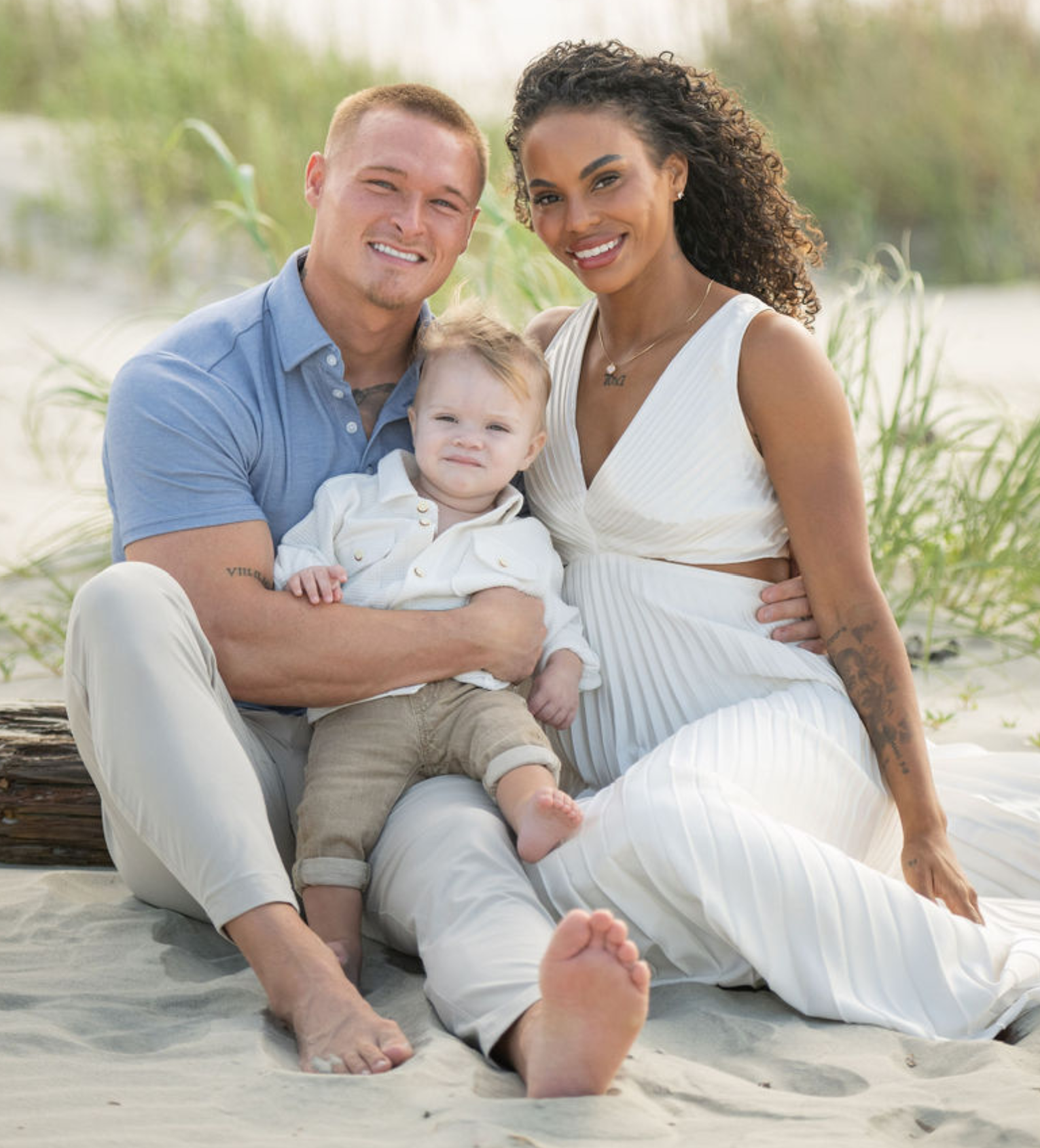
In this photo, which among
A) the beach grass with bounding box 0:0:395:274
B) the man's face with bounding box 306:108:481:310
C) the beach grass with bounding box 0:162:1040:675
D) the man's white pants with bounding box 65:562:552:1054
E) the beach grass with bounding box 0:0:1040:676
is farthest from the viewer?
the beach grass with bounding box 0:0:395:274

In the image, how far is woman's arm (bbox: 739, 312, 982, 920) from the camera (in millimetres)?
2922

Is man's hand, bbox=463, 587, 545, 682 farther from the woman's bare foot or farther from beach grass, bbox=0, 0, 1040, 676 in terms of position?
beach grass, bbox=0, 0, 1040, 676

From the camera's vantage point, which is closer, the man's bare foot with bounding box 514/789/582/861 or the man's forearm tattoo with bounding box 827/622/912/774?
the man's bare foot with bounding box 514/789/582/861

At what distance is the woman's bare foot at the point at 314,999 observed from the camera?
2.28m

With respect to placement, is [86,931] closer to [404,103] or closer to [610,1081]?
[610,1081]

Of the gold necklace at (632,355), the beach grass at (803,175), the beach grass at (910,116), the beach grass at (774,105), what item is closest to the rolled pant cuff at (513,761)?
the gold necklace at (632,355)

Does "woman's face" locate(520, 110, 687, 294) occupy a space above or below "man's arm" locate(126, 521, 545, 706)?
above

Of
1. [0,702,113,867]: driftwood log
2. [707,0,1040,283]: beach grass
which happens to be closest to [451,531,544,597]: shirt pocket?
[0,702,113,867]: driftwood log

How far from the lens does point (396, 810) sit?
278cm

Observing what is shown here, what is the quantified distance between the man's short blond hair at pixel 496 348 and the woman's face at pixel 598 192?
0.69 feet

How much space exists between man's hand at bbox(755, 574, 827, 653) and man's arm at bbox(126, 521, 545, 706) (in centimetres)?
54

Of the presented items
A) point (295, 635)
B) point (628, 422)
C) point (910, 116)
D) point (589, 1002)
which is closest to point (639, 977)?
point (589, 1002)

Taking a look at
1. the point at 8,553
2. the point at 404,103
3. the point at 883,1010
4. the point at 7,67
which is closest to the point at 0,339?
the point at 8,553

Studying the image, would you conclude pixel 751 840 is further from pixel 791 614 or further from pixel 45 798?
pixel 45 798
